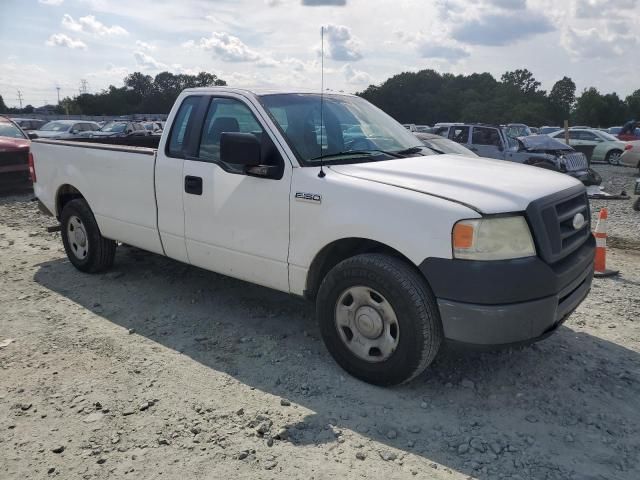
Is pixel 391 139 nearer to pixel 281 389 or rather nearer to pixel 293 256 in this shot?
pixel 293 256

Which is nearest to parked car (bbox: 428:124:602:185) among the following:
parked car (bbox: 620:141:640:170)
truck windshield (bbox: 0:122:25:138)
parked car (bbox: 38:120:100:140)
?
parked car (bbox: 620:141:640:170)

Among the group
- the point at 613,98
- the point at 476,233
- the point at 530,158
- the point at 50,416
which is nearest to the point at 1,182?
the point at 50,416

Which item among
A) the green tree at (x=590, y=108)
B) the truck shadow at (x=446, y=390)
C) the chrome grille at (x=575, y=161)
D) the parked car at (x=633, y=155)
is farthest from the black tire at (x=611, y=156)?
the green tree at (x=590, y=108)

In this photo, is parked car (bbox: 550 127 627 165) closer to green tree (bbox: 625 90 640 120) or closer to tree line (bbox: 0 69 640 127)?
tree line (bbox: 0 69 640 127)

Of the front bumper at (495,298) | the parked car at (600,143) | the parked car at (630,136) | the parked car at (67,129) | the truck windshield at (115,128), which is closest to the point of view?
the front bumper at (495,298)

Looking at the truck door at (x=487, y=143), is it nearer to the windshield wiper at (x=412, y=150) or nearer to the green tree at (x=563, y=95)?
the windshield wiper at (x=412, y=150)

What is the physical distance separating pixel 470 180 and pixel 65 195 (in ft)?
15.5

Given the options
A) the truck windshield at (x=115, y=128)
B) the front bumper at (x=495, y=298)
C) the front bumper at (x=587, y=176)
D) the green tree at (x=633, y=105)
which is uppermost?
the green tree at (x=633, y=105)

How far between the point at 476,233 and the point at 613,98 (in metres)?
69.1

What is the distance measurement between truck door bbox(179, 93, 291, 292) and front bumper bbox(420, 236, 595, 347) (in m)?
1.21

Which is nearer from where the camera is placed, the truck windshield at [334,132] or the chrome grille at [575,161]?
the truck windshield at [334,132]

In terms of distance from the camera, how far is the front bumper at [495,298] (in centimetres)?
309

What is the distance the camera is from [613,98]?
62094 millimetres

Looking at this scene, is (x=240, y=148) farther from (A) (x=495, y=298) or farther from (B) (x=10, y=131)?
(B) (x=10, y=131)
